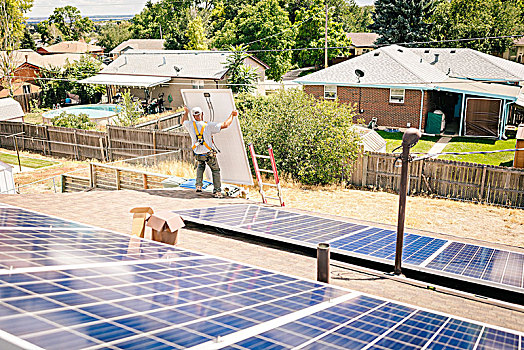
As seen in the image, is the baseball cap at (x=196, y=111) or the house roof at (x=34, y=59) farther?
the house roof at (x=34, y=59)

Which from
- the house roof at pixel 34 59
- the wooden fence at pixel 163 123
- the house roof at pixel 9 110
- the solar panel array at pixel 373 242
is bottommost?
the solar panel array at pixel 373 242

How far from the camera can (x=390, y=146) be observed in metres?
27.9

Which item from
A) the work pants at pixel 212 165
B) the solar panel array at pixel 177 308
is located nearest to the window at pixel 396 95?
the work pants at pixel 212 165

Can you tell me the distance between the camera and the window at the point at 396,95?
105 feet

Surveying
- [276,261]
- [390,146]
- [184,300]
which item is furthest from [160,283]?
[390,146]

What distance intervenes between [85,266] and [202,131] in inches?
296

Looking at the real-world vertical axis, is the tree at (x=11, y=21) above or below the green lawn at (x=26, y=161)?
above

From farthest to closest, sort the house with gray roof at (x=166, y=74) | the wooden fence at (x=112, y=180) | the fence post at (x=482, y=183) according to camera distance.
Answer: the house with gray roof at (x=166, y=74), the fence post at (x=482, y=183), the wooden fence at (x=112, y=180)

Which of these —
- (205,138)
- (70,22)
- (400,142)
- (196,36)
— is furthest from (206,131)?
(70,22)

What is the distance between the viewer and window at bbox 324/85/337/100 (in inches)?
1375

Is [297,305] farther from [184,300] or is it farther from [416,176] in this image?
[416,176]

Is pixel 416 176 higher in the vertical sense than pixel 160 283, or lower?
lower

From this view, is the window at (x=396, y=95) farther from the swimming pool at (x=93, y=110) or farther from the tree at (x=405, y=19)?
the tree at (x=405, y=19)

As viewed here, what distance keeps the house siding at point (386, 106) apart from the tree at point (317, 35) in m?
29.5
